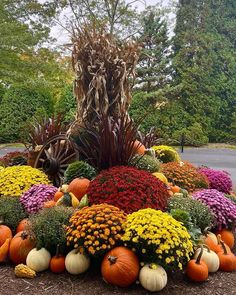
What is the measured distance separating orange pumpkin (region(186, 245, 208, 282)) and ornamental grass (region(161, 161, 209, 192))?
186cm

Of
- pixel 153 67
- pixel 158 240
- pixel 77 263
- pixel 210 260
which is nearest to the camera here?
pixel 158 240

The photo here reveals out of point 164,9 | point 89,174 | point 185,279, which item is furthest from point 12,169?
point 164,9

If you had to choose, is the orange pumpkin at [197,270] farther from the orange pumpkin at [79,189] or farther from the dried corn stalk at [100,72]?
the dried corn stalk at [100,72]

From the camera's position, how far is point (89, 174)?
13.6 ft

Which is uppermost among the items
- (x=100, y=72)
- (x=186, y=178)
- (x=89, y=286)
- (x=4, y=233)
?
(x=100, y=72)

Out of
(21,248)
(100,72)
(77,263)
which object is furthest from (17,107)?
(77,263)

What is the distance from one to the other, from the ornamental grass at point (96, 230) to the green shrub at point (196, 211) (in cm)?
74

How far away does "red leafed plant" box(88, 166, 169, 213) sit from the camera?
331 cm

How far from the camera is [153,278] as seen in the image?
2.56m

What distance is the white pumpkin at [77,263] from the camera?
278 centimetres

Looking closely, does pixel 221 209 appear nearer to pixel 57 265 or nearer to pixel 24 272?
pixel 57 265

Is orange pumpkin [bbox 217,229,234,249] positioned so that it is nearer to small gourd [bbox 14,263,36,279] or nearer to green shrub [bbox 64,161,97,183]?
green shrub [bbox 64,161,97,183]

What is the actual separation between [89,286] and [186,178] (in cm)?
242

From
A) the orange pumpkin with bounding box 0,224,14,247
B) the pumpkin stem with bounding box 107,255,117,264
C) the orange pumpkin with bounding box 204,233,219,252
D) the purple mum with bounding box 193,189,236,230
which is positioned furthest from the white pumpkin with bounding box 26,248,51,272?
the purple mum with bounding box 193,189,236,230
